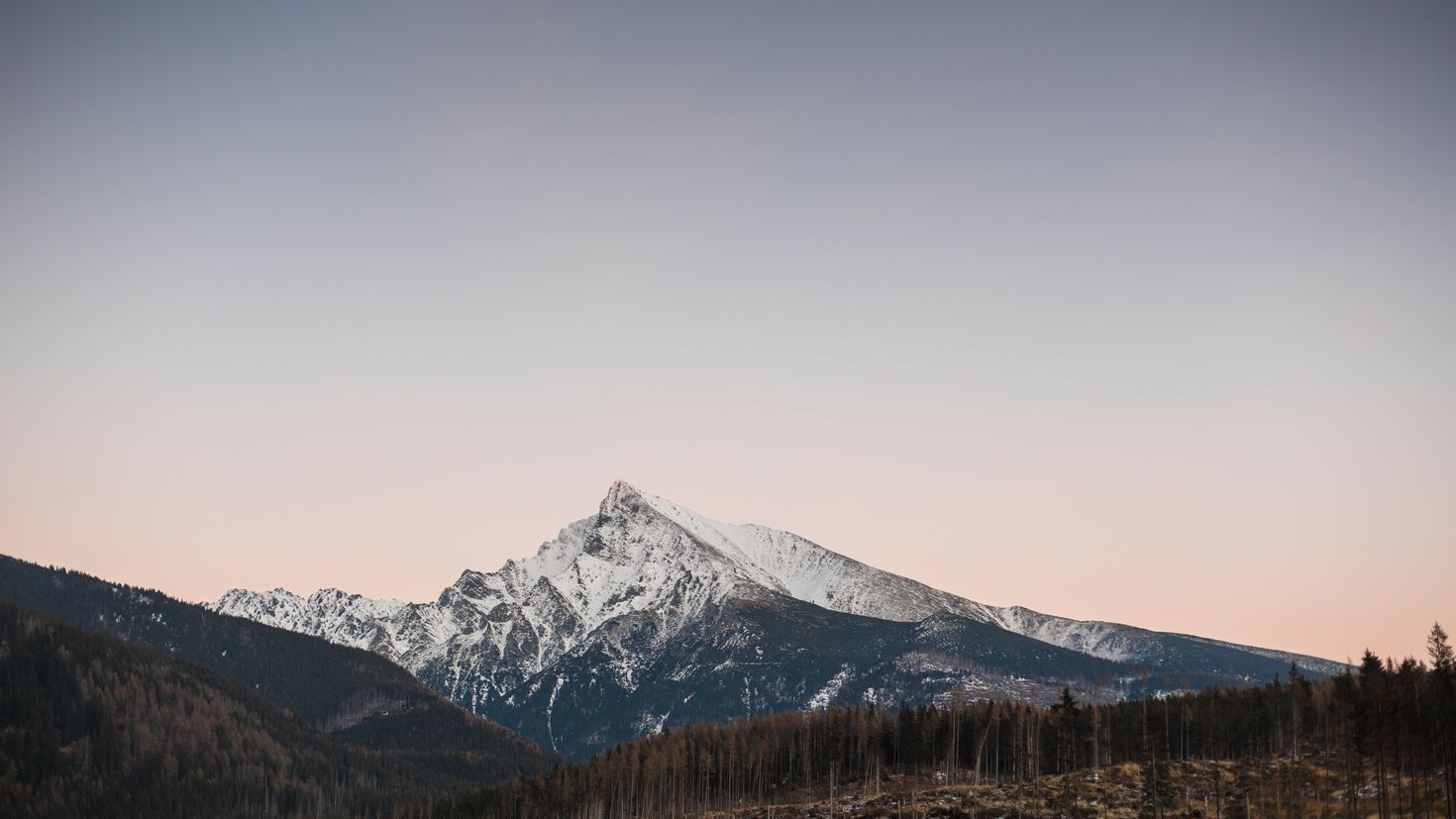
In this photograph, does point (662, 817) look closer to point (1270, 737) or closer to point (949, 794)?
point (949, 794)

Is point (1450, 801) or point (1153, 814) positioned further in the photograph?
point (1153, 814)

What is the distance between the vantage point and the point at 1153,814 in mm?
127188

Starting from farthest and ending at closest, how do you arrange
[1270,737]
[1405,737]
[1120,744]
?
[1120,744] < [1270,737] < [1405,737]

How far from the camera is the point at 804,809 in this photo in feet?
531

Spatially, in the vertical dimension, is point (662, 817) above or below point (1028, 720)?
below

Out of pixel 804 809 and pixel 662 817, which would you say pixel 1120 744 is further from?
pixel 662 817

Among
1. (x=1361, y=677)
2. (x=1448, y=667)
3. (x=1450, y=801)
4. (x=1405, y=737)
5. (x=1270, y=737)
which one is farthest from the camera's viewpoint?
(x=1270, y=737)

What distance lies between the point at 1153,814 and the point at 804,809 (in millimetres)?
49862

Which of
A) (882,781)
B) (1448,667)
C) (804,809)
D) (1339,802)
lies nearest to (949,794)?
(804,809)

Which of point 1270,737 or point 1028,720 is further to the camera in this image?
point 1028,720

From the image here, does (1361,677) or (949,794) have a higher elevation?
(1361,677)

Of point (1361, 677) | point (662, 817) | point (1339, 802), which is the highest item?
point (1361, 677)

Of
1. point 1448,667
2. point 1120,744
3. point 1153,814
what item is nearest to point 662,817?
point 1120,744

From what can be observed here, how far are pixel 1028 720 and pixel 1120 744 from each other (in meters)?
14.5
